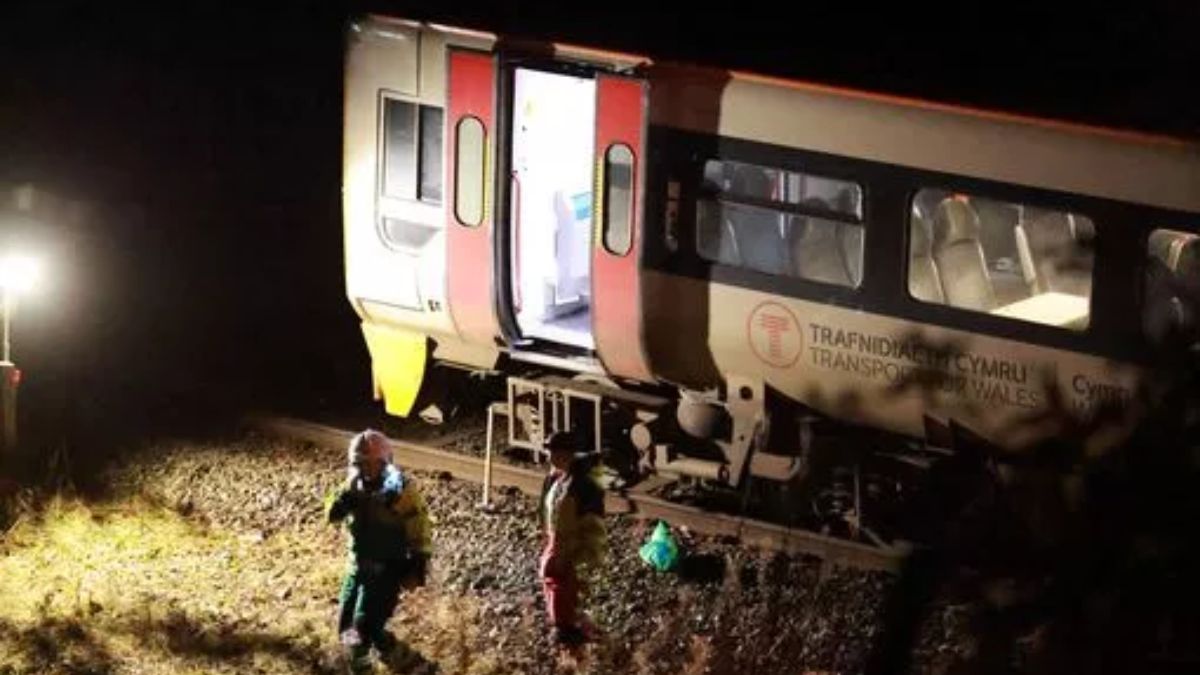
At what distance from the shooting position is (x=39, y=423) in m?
14.8

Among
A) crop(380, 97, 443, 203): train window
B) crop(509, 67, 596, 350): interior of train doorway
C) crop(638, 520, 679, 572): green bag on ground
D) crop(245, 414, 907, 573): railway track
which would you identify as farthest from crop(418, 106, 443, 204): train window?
crop(638, 520, 679, 572): green bag on ground

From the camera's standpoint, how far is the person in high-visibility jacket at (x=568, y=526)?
34.7 feet

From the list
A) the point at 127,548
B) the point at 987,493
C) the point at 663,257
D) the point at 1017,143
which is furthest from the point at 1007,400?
the point at 127,548

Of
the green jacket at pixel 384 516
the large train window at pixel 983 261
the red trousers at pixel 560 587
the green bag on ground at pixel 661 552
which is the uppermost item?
the large train window at pixel 983 261

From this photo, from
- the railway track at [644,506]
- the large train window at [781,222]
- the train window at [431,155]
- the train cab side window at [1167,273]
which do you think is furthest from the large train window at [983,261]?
the train window at [431,155]

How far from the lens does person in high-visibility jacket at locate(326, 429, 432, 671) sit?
10.3 m

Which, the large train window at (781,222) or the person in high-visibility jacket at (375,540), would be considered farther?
the large train window at (781,222)

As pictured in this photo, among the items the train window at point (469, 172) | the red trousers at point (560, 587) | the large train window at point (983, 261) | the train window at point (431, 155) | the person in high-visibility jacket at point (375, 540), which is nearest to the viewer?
the person in high-visibility jacket at point (375, 540)

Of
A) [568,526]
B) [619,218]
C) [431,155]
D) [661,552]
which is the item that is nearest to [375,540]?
[568,526]

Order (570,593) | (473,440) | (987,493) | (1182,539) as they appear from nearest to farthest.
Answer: (1182,539) → (570,593) → (987,493) → (473,440)

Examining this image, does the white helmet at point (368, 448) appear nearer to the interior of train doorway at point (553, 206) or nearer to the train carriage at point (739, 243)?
the train carriage at point (739, 243)

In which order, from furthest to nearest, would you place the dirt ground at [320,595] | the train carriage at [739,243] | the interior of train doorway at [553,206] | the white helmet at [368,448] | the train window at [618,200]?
the interior of train doorway at [553,206] < the train window at [618,200] < the train carriage at [739,243] < the dirt ground at [320,595] < the white helmet at [368,448]

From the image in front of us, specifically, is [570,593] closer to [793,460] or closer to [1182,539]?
[793,460]

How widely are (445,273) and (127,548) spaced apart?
270 cm
